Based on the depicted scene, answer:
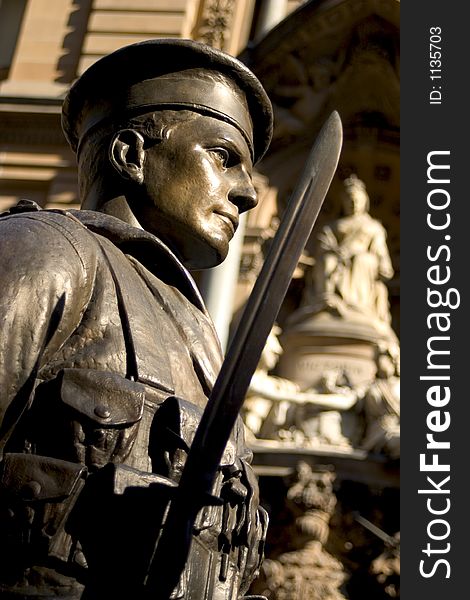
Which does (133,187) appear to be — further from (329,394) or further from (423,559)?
(329,394)

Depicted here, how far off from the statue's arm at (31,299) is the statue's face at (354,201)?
27.3 feet

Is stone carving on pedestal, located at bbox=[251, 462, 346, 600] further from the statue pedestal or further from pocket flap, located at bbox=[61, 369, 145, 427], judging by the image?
pocket flap, located at bbox=[61, 369, 145, 427]

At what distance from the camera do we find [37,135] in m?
11.3

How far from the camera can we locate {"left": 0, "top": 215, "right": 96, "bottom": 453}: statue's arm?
1.48m

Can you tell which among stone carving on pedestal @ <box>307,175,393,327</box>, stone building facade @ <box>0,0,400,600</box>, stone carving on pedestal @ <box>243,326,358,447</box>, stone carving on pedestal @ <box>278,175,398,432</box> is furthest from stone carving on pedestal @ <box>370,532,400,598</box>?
stone carving on pedestal @ <box>307,175,393,327</box>

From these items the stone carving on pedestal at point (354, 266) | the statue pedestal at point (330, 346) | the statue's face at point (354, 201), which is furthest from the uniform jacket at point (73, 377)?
the statue's face at point (354, 201)

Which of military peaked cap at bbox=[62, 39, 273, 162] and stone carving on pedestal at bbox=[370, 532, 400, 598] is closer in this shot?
military peaked cap at bbox=[62, 39, 273, 162]

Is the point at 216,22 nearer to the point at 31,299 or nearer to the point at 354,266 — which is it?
the point at 354,266

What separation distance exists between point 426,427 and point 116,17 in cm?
638

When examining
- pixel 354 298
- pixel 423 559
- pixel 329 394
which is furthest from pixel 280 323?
pixel 423 559

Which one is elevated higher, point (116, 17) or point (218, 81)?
point (116, 17)

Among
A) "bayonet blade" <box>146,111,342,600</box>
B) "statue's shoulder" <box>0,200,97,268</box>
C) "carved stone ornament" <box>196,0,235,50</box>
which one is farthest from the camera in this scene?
"carved stone ornament" <box>196,0,235,50</box>

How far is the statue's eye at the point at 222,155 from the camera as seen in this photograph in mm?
1998

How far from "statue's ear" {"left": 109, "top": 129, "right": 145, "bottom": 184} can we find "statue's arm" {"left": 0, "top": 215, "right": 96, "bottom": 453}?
0.33 metres
